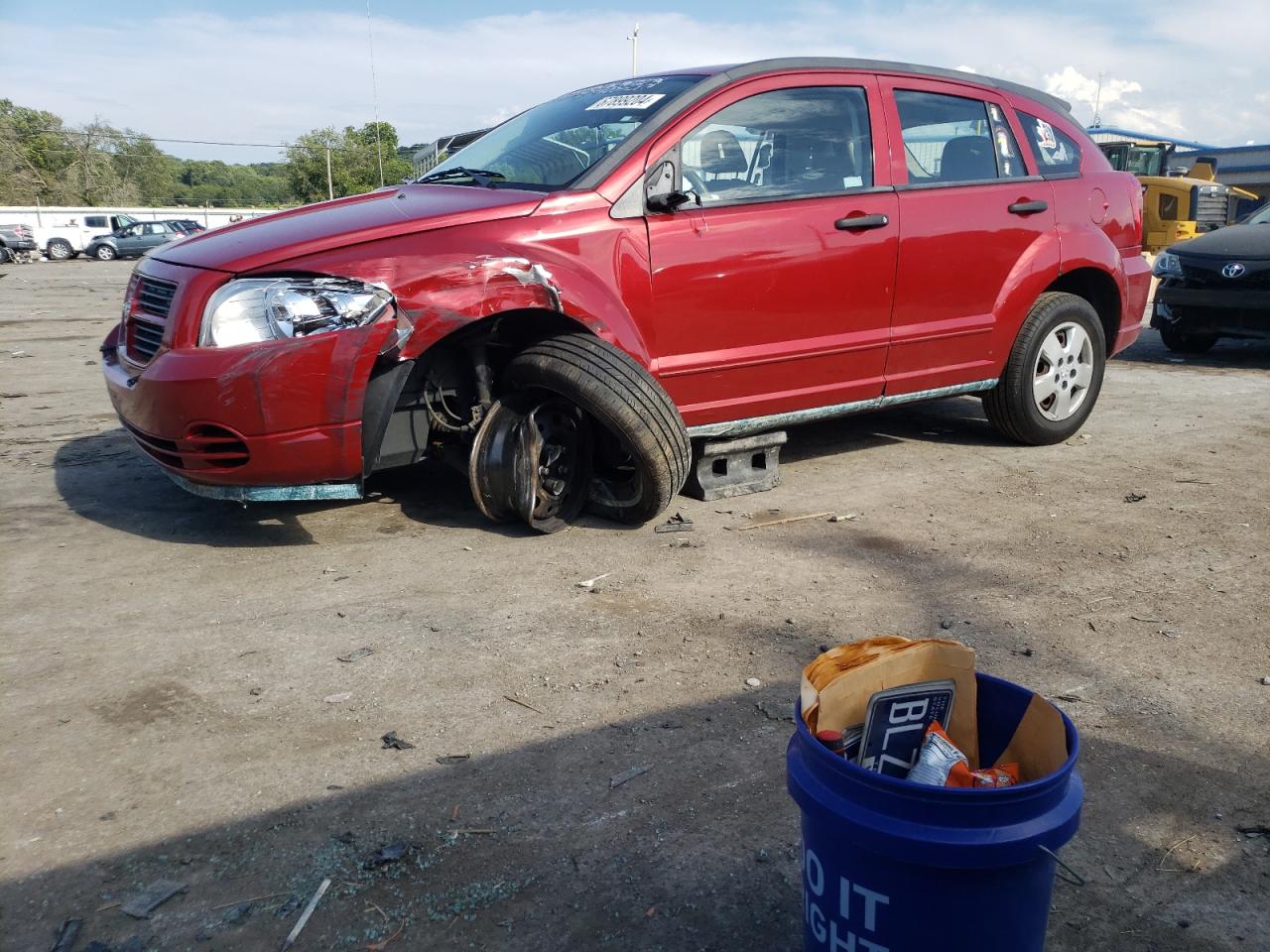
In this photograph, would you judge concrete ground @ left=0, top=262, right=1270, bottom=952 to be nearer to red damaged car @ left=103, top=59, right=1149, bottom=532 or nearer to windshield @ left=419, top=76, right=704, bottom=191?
red damaged car @ left=103, top=59, right=1149, bottom=532

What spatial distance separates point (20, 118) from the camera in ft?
253

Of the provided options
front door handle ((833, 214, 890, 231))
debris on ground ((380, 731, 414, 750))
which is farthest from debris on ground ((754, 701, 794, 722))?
front door handle ((833, 214, 890, 231))

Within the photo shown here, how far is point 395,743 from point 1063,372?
432cm

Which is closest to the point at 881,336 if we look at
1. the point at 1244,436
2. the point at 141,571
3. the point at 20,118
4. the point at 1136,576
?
the point at 1136,576

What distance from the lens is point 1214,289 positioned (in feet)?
28.0

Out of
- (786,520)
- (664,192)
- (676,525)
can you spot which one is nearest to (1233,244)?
(786,520)

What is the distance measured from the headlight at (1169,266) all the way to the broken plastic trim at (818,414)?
14.7ft

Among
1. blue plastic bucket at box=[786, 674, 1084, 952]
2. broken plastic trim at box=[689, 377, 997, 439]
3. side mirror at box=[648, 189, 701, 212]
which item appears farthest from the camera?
broken plastic trim at box=[689, 377, 997, 439]

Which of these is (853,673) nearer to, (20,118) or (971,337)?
(971,337)

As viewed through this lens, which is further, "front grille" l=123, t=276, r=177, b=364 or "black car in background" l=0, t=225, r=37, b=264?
"black car in background" l=0, t=225, r=37, b=264

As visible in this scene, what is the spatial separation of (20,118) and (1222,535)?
90327 millimetres

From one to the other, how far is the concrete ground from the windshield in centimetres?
145

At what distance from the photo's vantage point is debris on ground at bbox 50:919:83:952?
199cm

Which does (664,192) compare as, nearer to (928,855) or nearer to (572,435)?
(572,435)
